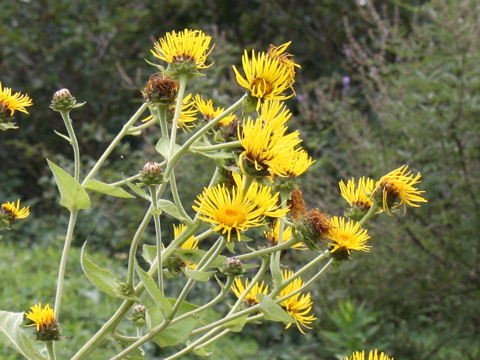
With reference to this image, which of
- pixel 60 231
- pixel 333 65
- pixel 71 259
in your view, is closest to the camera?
pixel 71 259

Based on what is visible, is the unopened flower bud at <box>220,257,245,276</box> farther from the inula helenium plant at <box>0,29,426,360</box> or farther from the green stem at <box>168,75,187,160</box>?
the green stem at <box>168,75,187,160</box>

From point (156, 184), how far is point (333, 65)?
505 cm

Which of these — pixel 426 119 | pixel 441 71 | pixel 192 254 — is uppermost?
pixel 441 71

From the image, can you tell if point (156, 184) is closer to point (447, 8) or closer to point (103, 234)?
point (447, 8)

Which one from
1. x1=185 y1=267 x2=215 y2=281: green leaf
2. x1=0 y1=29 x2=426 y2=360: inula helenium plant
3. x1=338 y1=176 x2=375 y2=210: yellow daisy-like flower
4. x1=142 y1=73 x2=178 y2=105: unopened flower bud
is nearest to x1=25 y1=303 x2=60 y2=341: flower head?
x1=0 y1=29 x2=426 y2=360: inula helenium plant

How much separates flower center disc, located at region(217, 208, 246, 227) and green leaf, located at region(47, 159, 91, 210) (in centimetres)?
21

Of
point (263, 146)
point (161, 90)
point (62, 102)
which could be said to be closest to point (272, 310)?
point (263, 146)

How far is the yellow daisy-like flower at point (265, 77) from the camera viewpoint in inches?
39.4

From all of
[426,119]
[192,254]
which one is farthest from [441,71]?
[192,254]

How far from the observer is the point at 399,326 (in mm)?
3701

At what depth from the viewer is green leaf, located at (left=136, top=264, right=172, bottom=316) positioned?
3.18ft

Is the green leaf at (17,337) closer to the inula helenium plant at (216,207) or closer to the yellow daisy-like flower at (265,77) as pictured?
the inula helenium plant at (216,207)

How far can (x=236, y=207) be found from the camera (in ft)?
3.17

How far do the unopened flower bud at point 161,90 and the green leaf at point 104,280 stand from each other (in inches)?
9.4
